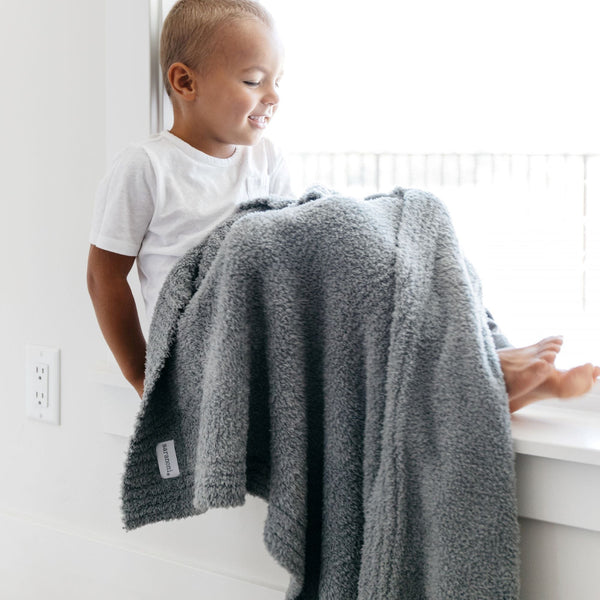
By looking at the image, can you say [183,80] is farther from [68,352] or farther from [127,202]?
[68,352]

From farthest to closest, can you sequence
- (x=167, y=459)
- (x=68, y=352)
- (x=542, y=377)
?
(x=68, y=352) → (x=167, y=459) → (x=542, y=377)

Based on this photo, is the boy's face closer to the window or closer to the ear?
the ear

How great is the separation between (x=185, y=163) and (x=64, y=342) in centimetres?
53

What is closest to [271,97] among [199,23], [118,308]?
[199,23]

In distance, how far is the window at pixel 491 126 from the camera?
3.73 ft

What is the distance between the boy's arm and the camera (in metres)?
1.12

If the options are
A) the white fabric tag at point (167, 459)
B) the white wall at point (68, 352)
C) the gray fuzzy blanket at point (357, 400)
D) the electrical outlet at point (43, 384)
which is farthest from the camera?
the electrical outlet at point (43, 384)

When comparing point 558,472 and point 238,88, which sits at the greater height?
point 238,88

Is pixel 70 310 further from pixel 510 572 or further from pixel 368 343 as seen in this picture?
pixel 510 572

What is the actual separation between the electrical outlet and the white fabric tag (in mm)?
504

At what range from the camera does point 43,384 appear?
1.48 meters

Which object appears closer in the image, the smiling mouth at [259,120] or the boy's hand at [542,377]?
the boy's hand at [542,377]

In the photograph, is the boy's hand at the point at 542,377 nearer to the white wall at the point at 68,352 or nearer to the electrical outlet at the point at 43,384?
the white wall at the point at 68,352

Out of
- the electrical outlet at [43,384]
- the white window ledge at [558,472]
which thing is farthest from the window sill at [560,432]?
the electrical outlet at [43,384]
